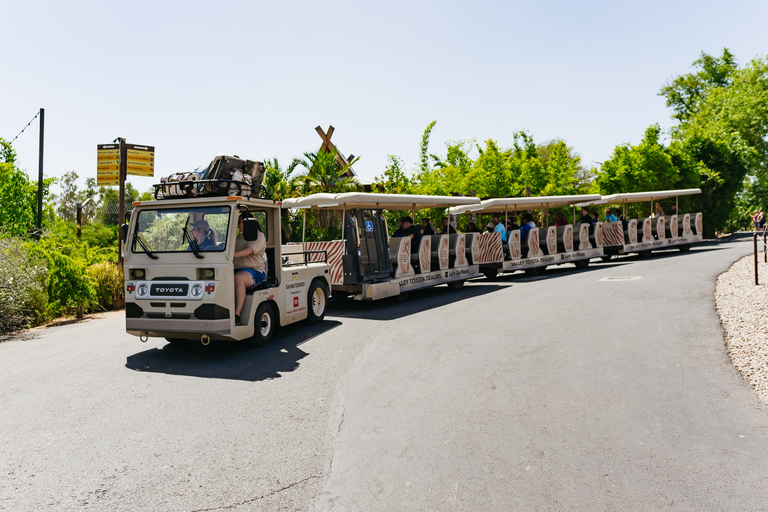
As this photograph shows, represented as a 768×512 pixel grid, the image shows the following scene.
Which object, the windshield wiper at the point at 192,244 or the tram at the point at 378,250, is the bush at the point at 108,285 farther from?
the windshield wiper at the point at 192,244

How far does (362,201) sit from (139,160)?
9049 mm

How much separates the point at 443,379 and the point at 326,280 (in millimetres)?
4878

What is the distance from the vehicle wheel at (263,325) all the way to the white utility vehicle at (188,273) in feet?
0.05

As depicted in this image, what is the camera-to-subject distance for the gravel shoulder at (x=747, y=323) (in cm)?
655

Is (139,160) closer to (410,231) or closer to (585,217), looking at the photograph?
(410,231)

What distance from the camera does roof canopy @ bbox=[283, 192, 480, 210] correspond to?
1227cm

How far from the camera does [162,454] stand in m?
4.60

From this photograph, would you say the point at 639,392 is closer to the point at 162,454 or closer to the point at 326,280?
the point at 162,454

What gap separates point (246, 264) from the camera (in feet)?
27.8

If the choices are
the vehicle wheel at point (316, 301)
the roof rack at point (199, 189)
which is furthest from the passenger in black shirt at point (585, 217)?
the roof rack at point (199, 189)

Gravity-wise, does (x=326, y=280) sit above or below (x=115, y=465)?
above

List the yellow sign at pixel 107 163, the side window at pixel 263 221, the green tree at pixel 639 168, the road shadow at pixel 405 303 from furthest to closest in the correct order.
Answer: the green tree at pixel 639 168
the yellow sign at pixel 107 163
the road shadow at pixel 405 303
the side window at pixel 263 221

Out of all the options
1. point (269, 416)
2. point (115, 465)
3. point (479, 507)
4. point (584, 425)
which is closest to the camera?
point (479, 507)

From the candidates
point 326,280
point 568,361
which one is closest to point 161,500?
point 568,361
